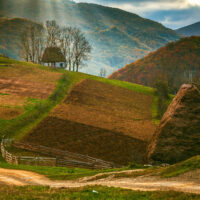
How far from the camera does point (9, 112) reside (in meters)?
42.5

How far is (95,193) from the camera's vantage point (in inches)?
450

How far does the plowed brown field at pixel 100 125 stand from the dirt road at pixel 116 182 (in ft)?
33.4

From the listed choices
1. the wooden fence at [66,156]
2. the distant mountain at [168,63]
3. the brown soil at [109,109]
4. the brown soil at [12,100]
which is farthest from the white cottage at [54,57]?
the distant mountain at [168,63]

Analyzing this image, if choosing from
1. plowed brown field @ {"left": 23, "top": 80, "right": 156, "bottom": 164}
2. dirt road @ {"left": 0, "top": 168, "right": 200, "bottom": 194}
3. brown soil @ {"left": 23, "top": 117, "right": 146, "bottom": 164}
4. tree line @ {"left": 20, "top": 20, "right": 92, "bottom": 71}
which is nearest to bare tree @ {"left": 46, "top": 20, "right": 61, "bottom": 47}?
tree line @ {"left": 20, "top": 20, "right": 92, "bottom": 71}

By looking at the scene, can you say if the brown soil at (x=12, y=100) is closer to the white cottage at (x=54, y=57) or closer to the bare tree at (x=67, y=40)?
the white cottage at (x=54, y=57)

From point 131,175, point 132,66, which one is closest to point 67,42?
point 132,66

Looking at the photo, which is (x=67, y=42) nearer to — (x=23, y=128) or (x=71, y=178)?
(x=23, y=128)

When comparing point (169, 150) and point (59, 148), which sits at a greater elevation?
point (169, 150)

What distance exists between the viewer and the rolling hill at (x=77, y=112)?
36.7 m

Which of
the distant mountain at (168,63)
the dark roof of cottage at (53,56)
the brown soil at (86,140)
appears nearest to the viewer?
the brown soil at (86,140)

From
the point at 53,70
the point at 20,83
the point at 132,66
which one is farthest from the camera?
the point at 132,66

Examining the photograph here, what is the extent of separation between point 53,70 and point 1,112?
3517 cm

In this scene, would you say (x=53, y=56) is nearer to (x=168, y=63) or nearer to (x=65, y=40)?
(x=65, y=40)

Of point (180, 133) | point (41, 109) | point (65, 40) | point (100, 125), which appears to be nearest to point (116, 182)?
point (180, 133)
